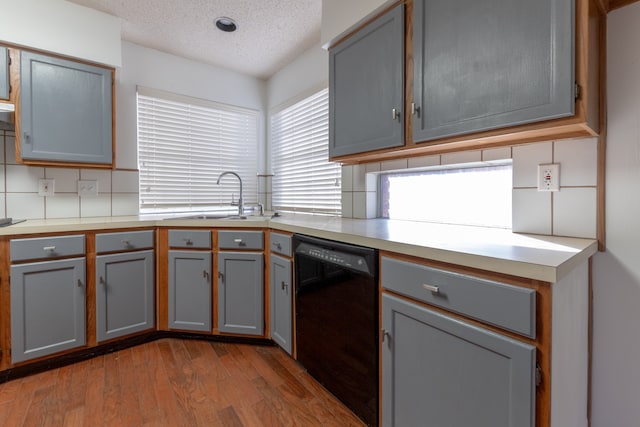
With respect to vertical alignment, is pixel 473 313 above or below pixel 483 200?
below

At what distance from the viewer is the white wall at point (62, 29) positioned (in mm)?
1844

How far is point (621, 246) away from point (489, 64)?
2.65 feet

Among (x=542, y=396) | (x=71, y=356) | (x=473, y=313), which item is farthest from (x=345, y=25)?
(x=71, y=356)

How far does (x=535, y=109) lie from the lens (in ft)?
3.34

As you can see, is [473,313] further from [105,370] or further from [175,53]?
[175,53]

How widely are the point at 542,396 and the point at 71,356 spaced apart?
96.2 inches

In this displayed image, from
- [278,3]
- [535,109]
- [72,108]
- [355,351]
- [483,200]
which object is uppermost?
[278,3]

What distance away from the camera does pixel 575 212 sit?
3.96ft

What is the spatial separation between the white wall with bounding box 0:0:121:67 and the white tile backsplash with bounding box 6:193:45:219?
958mm

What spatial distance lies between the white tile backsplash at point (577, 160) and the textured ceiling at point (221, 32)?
1.69 metres

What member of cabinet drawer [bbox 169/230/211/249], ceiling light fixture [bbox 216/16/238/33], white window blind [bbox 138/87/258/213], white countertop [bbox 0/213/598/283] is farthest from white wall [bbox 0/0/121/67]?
cabinet drawer [bbox 169/230/211/249]

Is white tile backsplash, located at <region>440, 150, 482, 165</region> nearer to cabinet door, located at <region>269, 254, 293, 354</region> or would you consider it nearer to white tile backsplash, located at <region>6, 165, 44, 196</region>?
cabinet door, located at <region>269, 254, 293, 354</region>

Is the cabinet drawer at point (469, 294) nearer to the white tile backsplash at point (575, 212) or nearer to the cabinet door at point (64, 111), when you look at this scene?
the white tile backsplash at point (575, 212)

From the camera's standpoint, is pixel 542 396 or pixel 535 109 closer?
pixel 542 396
